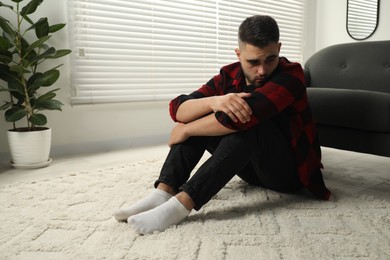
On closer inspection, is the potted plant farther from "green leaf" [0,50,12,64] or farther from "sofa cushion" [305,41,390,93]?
"sofa cushion" [305,41,390,93]

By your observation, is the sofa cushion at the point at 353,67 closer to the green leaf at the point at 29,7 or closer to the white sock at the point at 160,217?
the white sock at the point at 160,217

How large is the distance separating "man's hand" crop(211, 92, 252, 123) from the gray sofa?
72 centimetres

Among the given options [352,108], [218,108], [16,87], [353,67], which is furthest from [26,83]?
[353,67]

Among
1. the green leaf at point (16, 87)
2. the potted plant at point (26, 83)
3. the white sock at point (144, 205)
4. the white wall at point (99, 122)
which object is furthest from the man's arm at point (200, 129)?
the white wall at point (99, 122)

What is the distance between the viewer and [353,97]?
5.80ft

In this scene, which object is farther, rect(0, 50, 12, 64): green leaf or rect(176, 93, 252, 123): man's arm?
rect(0, 50, 12, 64): green leaf

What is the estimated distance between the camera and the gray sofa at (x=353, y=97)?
1678 millimetres

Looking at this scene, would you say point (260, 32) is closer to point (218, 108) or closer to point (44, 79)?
point (218, 108)

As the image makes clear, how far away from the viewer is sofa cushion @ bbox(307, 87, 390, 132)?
1.66 meters

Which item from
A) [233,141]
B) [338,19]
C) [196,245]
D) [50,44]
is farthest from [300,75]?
[338,19]

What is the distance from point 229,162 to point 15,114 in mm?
1483

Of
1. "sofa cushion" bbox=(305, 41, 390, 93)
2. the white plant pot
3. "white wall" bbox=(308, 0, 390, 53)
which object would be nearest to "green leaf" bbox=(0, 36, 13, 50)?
the white plant pot

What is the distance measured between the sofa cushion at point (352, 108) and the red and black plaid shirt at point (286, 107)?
1.04 ft

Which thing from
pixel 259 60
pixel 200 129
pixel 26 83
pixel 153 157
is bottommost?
pixel 153 157
